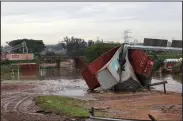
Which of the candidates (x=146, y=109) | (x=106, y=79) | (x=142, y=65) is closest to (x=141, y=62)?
(x=142, y=65)

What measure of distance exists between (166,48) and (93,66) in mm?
6432

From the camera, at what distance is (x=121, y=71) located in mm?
24859

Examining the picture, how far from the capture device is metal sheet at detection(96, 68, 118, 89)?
24.3 meters

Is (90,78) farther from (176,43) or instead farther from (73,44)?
(73,44)

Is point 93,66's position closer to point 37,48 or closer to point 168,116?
point 168,116

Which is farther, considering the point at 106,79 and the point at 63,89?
the point at 63,89

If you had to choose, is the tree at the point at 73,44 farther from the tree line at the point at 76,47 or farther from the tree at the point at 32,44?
the tree at the point at 32,44

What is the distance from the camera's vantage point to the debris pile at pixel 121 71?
2441 cm

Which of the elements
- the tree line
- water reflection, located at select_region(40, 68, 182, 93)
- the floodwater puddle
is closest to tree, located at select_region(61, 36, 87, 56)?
the tree line

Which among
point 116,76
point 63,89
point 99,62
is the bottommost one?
point 63,89

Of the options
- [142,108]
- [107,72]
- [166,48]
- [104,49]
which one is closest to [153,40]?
[166,48]

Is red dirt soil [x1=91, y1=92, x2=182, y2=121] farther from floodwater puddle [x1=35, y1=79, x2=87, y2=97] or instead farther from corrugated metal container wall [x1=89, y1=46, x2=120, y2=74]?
corrugated metal container wall [x1=89, y1=46, x2=120, y2=74]

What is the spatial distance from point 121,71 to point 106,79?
125cm

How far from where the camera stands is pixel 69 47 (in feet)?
386
